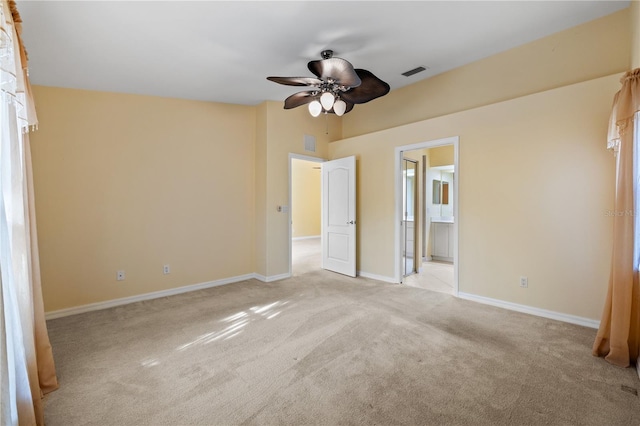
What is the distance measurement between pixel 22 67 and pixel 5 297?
1428 mm

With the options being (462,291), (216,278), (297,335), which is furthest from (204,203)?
(462,291)

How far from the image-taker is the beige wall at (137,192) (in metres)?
3.26

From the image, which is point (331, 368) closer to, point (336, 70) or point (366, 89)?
point (336, 70)

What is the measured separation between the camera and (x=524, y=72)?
343 centimetres

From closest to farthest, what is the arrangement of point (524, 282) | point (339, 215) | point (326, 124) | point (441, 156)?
point (524, 282) < point (339, 215) < point (326, 124) < point (441, 156)

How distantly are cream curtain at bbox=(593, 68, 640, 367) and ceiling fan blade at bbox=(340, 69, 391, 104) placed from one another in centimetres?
180

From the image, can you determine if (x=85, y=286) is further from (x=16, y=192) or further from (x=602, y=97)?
(x=602, y=97)

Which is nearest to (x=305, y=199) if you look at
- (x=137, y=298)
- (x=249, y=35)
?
(x=137, y=298)

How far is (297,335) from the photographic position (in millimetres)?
2750

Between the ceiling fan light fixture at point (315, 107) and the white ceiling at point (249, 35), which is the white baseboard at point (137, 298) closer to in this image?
the white ceiling at point (249, 35)

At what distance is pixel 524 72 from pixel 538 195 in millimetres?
1520

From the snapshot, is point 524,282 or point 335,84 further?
point 524,282

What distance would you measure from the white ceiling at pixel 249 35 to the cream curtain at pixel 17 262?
2.86ft

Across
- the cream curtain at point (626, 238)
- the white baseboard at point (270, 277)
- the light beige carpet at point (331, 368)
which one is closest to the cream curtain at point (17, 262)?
the light beige carpet at point (331, 368)
